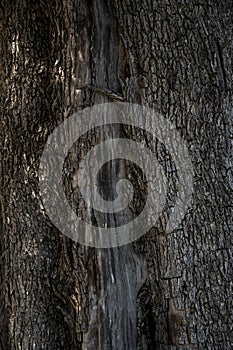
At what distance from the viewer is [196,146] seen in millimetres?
2488

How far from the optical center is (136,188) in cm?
252

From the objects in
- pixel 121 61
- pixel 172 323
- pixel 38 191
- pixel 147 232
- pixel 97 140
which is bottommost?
pixel 172 323

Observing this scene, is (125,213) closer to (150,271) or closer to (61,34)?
(150,271)

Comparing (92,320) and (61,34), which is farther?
(61,34)

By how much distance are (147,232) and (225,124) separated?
22.0 inches

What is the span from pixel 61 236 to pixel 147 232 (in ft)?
1.20

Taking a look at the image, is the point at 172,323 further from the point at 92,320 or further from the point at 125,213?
the point at 125,213

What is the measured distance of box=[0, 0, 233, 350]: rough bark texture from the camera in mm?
2422

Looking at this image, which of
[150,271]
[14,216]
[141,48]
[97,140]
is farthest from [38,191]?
[141,48]

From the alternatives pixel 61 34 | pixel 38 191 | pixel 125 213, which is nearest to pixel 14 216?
pixel 38 191

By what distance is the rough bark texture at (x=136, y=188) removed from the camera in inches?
95.3

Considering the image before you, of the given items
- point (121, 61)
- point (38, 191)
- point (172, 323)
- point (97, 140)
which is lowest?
point (172, 323)

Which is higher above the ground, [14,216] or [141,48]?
[141,48]

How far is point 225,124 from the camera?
252cm
